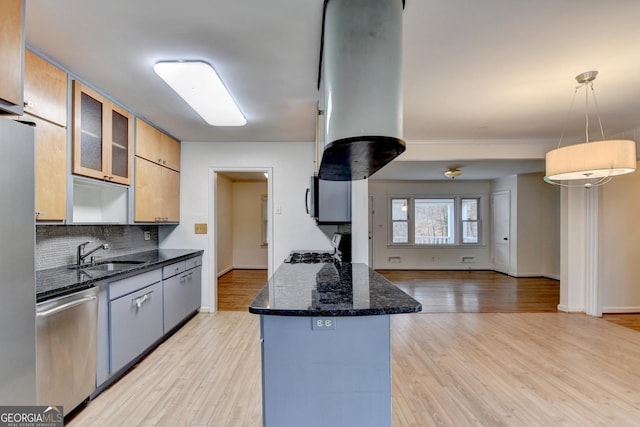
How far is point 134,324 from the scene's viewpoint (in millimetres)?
2574

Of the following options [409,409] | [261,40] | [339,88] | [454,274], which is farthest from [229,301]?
[454,274]

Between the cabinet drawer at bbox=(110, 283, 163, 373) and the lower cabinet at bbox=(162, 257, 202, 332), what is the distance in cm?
15

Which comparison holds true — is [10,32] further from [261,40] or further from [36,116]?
[261,40]

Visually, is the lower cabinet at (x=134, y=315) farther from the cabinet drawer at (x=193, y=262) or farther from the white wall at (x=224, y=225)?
the white wall at (x=224, y=225)

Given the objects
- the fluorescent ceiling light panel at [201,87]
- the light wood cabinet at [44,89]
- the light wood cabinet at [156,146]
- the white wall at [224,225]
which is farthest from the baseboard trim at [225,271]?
the light wood cabinet at [44,89]

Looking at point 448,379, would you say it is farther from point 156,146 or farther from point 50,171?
point 156,146

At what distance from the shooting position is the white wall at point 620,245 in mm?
4141

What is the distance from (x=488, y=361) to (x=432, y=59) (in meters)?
→ 2.53

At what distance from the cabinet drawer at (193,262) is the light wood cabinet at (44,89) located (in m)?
1.95

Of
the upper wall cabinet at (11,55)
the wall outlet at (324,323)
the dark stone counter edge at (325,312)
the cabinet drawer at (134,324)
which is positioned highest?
the upper wall cabinet at (11,55)

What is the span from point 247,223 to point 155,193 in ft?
14.1

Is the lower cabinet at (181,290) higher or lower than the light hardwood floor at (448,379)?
higher

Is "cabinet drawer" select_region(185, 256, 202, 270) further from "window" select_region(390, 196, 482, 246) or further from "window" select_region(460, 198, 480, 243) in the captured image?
"window" select_region(460, 198, 480, 243)

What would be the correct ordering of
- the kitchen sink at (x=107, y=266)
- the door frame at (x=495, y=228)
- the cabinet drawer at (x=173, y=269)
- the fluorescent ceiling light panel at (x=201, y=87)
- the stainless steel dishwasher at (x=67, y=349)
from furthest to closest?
the door frame at (x=495, y=228) → the cabinet drawer at (x=173, y=269) → the kitchen sink at (x=107, y=266) → the fluorescent ceiling light panel at (x=201, y=87) → the stainless steel dishwasher at (x=67, y=349)
